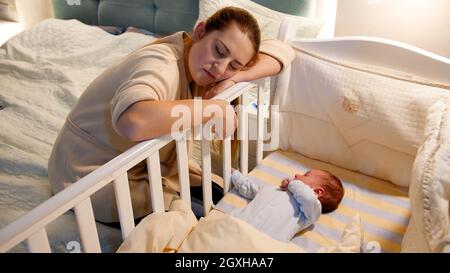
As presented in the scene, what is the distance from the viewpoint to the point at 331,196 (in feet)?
3.67

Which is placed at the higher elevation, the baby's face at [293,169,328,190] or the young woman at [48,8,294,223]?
the young woman at [48,8,294,223]

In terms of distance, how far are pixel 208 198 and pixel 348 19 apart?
3.05 ft

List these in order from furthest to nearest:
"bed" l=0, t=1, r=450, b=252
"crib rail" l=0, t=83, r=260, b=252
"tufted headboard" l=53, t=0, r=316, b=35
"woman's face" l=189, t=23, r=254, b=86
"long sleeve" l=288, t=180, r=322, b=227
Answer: "tufted headboard" l=53, t=0, r=316, b=35
"long sleeve" l=288, t=180, r=322, b=227
"woman's face" l=189, t=23, r=254, b=86
"bed" l=0, t=1, r=450, b=252
"crib rail" l=0, t=83, r=260, b=252

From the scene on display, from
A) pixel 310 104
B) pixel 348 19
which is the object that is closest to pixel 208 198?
pixel 310 104

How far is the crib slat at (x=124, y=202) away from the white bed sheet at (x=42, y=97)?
0.18 meters

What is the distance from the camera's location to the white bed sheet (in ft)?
3.48

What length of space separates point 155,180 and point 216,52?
1.15ft

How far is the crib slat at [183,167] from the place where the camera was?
3.01 feet

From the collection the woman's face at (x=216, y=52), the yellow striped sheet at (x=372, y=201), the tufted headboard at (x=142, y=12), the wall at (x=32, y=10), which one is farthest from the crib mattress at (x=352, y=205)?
the wall at (x=32, y=10)

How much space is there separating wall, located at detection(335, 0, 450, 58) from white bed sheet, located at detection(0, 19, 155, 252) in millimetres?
1125

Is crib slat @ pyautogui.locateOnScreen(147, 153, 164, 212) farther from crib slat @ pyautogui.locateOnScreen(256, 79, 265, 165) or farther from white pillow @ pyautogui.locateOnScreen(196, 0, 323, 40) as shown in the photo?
white pillow @ pyautogui.locateOnScreen(196, 0, 323, 40)

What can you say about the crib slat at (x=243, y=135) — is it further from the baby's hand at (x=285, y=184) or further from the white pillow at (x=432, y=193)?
the white pillow at (x=432, y=193)

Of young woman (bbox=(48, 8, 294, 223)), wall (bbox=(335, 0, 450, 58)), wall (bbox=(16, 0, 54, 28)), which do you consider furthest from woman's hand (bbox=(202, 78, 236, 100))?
wall (bbox=(16, 0, 54, 28))

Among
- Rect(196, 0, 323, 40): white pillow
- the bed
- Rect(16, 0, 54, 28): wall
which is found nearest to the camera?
the bed
